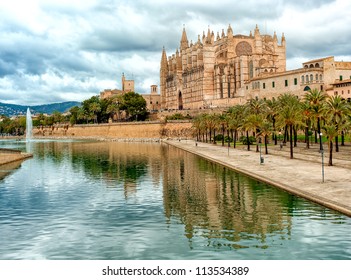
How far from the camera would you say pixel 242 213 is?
67.8ft

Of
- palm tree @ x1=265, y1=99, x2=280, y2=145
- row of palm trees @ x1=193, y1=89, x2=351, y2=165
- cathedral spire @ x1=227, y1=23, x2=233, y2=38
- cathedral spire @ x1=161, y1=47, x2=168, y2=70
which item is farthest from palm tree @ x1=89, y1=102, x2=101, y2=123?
palm tree @ x1=265, y1=99, x2=280, y2=145

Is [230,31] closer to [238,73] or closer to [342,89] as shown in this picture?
[238,73]

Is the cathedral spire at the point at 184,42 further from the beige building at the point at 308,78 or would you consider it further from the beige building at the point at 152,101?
the beige building at the point at 308,78

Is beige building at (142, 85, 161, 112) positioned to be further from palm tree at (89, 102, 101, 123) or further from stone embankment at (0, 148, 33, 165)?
stone embankment at (0, 148, 33, 165)

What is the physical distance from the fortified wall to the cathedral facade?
33.4ft

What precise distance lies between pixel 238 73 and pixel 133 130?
31.4 meters

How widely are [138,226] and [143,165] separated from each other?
26.0 metres

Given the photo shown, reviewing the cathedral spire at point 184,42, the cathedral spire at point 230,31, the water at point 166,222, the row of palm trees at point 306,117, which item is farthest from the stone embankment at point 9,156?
the cathedral spire at point 184,42

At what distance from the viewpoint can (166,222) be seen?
1919 cm

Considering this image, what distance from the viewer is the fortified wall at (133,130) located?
344ft

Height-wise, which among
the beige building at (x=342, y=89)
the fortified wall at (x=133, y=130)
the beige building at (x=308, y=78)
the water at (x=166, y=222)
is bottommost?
the water at (x=166, y=222)

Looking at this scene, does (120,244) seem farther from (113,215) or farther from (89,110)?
(89,110)

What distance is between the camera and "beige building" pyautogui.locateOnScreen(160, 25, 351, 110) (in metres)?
77.4

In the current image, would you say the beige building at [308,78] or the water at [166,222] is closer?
the water at [166,222]
